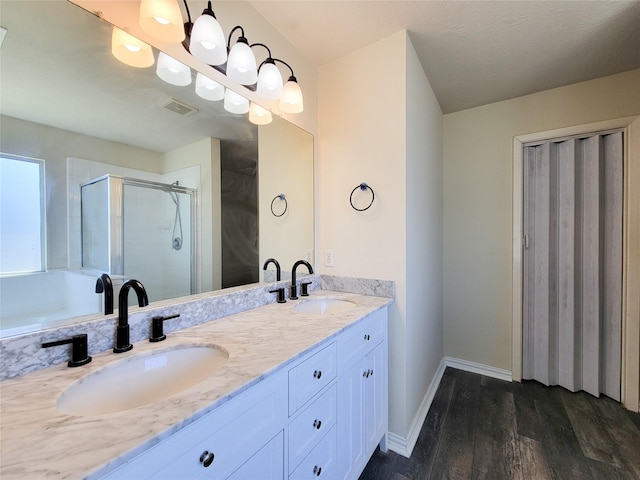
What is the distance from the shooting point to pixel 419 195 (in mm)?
1840

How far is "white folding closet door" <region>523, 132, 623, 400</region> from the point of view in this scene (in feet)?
6.63

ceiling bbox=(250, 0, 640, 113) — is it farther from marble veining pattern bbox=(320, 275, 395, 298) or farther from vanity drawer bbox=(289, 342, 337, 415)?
vanity drawer bbox=(289, 342, 337, 415)

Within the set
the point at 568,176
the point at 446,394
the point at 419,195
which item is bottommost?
the point at 446,394

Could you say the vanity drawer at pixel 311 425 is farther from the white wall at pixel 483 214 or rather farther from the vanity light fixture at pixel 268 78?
the white wall at pixel 483 214

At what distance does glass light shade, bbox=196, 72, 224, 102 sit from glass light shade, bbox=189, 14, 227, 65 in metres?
0.09

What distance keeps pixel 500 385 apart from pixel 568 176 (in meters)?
1.78

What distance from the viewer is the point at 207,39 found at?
107 centimetres

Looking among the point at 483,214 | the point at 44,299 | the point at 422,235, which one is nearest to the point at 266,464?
the point at 44,299

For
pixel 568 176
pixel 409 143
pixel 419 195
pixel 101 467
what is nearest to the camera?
pixel 101 467

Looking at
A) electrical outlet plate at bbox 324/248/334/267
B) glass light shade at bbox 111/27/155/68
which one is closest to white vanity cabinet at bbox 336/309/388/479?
electrical outlet plate at bbox 324/248/334/267

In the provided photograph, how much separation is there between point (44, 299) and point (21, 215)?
26 centimetres

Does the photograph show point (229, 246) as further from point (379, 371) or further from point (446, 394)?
point (446, 394)

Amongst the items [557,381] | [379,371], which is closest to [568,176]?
[557,381]

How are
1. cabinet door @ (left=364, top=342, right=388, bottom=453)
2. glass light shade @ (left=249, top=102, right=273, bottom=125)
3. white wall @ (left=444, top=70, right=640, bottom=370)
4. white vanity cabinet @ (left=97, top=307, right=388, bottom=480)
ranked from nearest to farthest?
white vanity cabinet @ (left=97, top=307, right=388, bottom=480), cabinet door @ (left=364, top=342, right=388, bottom=453), glass light shade @ (left=249, top=102, right=273, bottom=125), white wall @ (left=444, top=70, right=640, bottom=370)
